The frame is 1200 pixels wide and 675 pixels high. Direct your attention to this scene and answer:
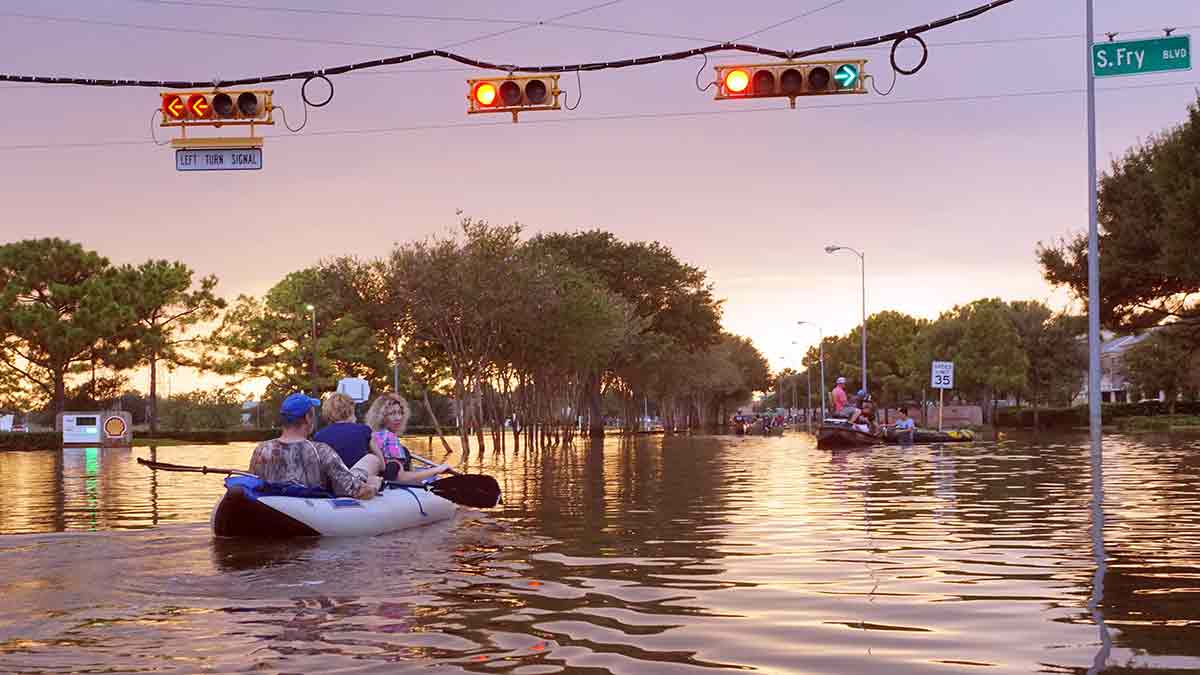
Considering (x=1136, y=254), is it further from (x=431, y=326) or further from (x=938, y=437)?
(x=431, y=326)

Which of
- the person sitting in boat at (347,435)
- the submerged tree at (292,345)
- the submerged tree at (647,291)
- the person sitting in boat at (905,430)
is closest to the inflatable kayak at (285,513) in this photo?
the person sitting in boat at (347,435)

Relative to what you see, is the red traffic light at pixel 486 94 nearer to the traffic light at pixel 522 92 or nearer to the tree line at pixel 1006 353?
the traffic light at pixel 522 92

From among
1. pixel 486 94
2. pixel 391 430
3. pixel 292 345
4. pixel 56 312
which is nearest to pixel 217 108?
pixel 486 94

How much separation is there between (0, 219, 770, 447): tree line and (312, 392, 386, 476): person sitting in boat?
1371 inches

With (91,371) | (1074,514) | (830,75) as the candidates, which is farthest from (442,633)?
(91,371)

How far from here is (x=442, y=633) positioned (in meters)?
8.42

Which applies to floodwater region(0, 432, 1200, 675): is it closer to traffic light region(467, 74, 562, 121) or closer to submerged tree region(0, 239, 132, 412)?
traffic light region(467, 74, 562, 121)

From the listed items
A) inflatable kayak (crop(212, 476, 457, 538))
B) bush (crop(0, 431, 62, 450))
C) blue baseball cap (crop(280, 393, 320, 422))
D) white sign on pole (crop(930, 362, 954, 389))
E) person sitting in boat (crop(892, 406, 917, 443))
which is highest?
white sign on pole (crop(930, 362, 954, 389))

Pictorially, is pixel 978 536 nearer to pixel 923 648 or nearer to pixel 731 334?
pixel 923 648

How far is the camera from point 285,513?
14.2m

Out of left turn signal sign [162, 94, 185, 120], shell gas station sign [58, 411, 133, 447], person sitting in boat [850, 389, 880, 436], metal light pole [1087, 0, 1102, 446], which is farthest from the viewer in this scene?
shell gas station sign [58, 411, 133, 447]

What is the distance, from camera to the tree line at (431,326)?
180 feet

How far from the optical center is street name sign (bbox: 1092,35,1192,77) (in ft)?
69.9

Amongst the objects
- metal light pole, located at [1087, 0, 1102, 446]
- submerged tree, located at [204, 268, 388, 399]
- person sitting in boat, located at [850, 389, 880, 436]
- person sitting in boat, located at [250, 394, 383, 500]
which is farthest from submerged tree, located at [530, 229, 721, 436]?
person sitting in boat, located at [250, 394, 383, 500]
